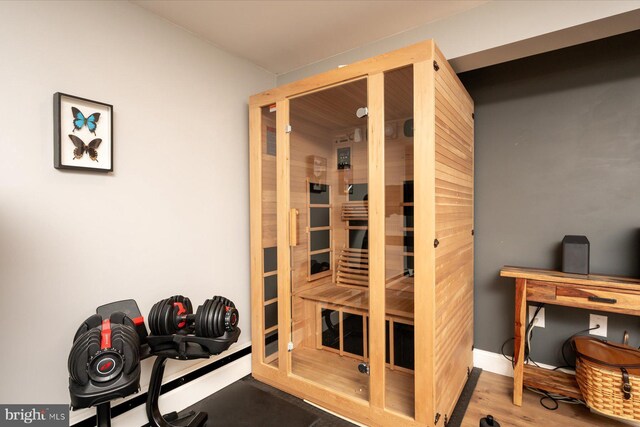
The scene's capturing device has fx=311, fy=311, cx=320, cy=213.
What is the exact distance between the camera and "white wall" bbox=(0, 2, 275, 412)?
1.45m

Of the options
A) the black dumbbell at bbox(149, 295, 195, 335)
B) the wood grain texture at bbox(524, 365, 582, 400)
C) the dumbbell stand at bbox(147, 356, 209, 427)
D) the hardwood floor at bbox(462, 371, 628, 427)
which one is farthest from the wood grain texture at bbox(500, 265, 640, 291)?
the dumbbell stand at bbox(147, 356, 209, 427)

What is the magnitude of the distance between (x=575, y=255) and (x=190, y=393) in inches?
106

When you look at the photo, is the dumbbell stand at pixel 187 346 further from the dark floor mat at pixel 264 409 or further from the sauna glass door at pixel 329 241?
the sauna glass door at pixel 329 241

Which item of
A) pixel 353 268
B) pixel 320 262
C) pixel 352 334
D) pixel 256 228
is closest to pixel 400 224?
pixel 353 268

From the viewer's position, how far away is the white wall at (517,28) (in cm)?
161

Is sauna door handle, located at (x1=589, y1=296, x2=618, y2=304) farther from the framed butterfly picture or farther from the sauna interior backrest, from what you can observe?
the framed butterfly picture

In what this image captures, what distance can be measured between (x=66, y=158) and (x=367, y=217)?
163cm

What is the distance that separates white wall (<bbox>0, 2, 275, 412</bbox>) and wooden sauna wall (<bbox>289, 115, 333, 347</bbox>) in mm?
499

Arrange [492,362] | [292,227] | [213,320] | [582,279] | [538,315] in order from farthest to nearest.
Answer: [492,362] → [538,315] → [292,227] → [582,279] → [213,320]

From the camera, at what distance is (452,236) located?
1.95m

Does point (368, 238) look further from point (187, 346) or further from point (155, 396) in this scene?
point (155, 396)

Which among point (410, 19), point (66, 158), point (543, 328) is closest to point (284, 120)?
point (410, 19)

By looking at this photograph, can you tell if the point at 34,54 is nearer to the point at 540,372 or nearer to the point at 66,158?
the point at 66,158

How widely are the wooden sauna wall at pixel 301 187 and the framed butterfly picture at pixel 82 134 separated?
43.0 inches
